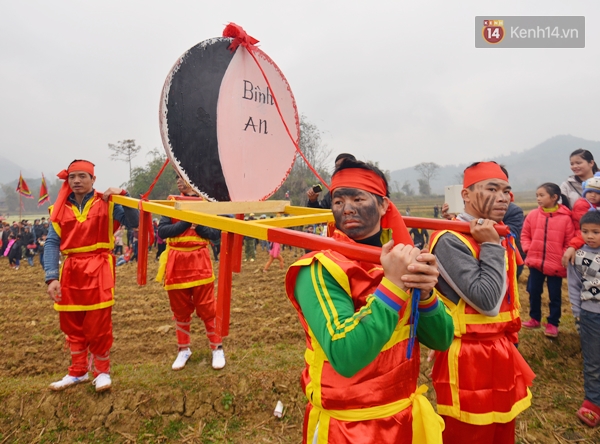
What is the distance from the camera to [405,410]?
140cm

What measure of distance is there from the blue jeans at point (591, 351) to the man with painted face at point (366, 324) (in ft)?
8.77

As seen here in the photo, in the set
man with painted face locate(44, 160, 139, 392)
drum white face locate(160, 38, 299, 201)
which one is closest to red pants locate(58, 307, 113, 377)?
man with painted face locate(44, 160, 139, 392)

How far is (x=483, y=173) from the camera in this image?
221 centimetres

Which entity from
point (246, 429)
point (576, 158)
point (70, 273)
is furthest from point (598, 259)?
point (70, 273)

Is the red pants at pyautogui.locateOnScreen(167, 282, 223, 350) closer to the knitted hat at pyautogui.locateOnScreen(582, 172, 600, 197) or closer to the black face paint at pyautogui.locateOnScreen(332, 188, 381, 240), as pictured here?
the black face paint at pyautogui.locateOnScreen(332, 188, 381, 240)

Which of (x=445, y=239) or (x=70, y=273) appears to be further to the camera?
(x=70, y=273)

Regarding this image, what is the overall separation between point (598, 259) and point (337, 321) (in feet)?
10.6

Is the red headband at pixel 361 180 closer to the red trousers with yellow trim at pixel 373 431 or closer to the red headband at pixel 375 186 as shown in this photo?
the red headband at pixel 375 186

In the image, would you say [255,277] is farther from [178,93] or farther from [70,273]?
[178,93]

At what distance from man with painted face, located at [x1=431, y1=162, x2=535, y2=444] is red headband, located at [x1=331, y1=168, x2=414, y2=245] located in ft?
2.15

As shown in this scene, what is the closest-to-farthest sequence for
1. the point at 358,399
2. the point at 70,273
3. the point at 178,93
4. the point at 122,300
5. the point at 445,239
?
the point at 358,399 < the point at 178,93 < the point at 445,239 < the point at 70,273 < the point at 122,300

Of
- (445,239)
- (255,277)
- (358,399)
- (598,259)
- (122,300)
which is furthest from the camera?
(255,277)

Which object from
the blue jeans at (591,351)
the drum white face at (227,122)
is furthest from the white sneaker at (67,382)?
the blue jeans at (591,351)

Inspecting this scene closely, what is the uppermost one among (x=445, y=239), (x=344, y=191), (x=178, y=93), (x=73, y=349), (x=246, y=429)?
(x=178, y=93)
